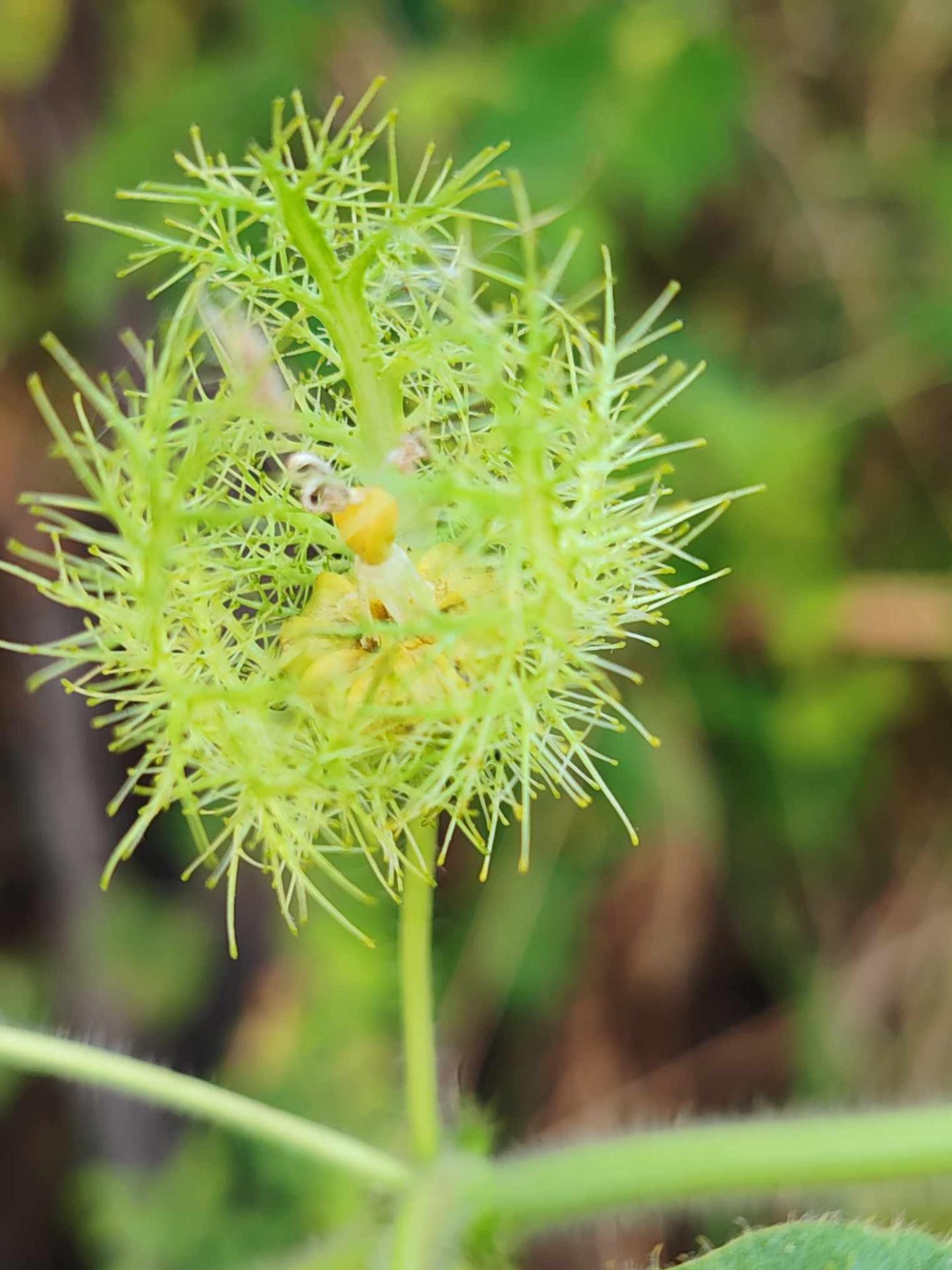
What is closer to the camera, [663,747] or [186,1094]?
[186,1094]

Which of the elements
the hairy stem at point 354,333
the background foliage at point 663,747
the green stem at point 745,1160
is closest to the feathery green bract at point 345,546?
the hairy stem at point 354,333

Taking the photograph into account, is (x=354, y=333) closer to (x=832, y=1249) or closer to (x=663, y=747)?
(x=832, y=1249)

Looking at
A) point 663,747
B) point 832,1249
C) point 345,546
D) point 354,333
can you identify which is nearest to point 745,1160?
point 832,1249

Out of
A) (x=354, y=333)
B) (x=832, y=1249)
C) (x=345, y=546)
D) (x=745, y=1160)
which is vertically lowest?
(x=832, y=1249)

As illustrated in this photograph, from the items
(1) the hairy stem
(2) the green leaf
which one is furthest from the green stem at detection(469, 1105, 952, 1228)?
(1) the hairy stem

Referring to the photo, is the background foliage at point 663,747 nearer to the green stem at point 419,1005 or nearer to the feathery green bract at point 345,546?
the green stem at point 419,1005

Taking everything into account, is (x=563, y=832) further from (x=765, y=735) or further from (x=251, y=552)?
(x=251, y=552)

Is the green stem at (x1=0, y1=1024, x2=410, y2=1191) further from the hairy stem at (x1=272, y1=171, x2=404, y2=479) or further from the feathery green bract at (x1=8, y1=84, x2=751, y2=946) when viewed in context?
the hairy stem at (x1=272, y1=171, x2=404, y2=479)

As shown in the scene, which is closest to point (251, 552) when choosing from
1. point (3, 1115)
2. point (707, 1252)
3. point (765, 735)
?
point (707, 1252)
